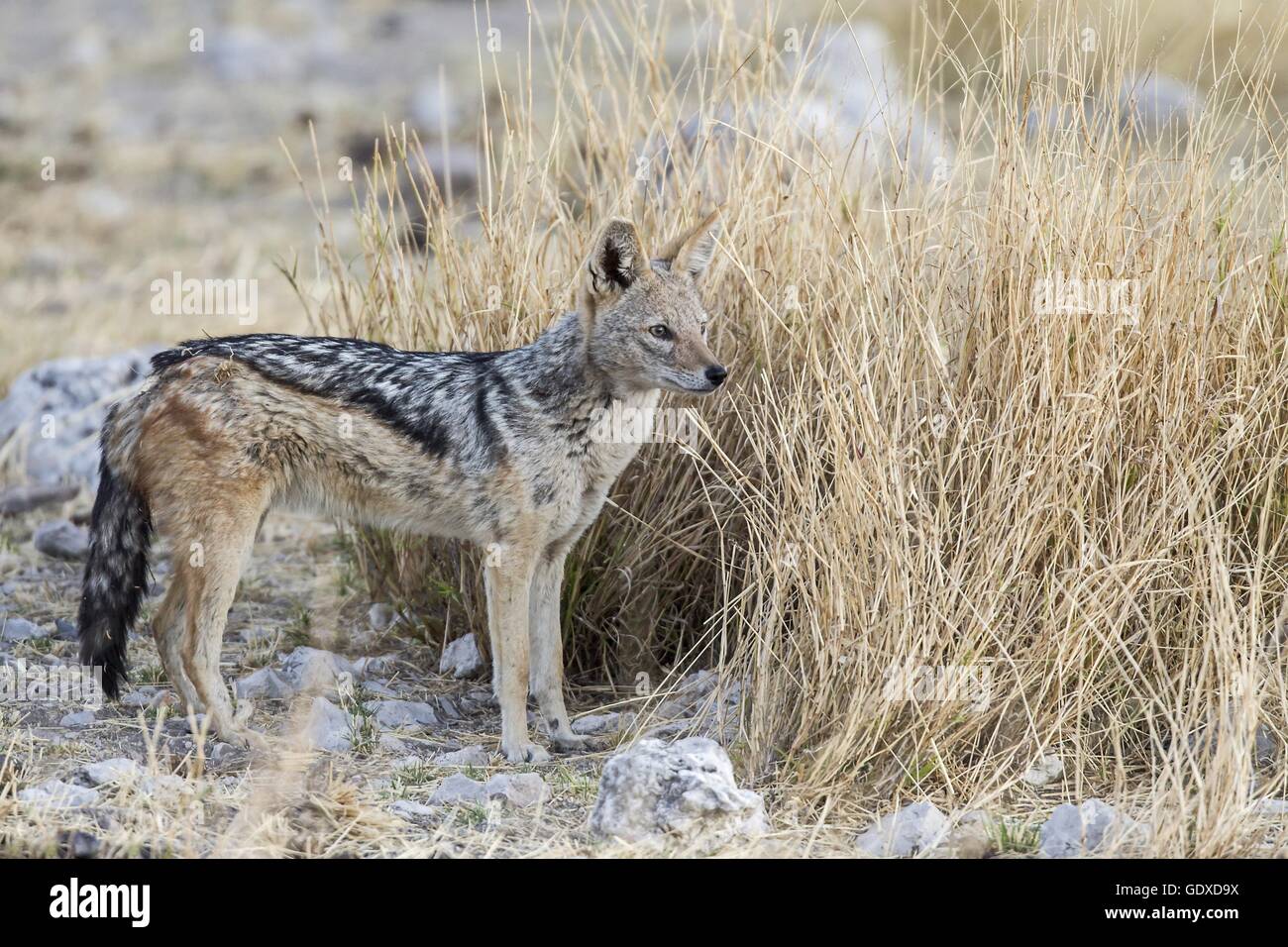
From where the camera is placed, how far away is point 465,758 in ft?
17.4

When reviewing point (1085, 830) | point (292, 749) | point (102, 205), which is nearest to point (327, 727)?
point (292, 749)

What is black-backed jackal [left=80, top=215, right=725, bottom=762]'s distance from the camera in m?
5.43

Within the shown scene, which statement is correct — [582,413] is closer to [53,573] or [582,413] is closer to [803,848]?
[803,848]

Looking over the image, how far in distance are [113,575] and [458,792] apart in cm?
175

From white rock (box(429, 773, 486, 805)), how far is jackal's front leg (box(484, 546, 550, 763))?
20.9 inches

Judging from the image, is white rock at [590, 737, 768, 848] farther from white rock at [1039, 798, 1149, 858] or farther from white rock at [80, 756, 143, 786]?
white rock at [80, 756, 143, 786]

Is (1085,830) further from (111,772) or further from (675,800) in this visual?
(111,772)

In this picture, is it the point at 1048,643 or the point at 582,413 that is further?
the point at 582,413

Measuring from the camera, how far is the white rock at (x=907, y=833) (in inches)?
170

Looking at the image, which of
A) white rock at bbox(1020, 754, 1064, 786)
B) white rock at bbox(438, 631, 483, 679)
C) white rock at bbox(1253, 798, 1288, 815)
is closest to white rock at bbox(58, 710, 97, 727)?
white rock at bbox(438, 631, 483, 679)

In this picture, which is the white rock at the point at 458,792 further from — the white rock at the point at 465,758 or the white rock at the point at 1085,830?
the white rock at the point at 1085,830

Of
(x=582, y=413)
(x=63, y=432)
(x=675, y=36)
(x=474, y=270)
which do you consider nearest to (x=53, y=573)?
(x=63, y=432)

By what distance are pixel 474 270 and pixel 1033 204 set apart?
8.12 feet

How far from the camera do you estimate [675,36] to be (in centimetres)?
1820
